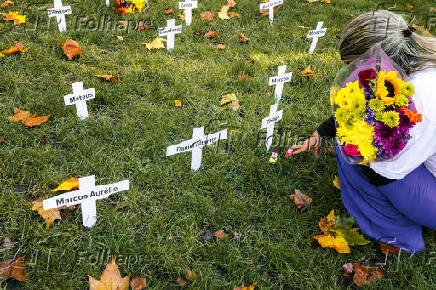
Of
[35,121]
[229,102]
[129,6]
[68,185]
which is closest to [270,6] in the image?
[129,6]

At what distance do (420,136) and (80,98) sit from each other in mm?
2052

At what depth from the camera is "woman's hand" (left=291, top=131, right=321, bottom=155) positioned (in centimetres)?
237

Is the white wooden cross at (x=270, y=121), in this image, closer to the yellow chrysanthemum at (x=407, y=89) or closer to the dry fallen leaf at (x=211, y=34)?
the yellow chrysanthemum at (x=407, y=89)

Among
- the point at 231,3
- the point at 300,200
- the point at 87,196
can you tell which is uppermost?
the point at 231,3

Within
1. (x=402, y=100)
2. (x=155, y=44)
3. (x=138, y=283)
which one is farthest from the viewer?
(x=155, y=44)

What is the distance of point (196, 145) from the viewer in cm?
218

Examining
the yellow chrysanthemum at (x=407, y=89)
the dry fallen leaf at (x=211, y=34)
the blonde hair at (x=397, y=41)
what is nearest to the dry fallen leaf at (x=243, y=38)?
the dry fallen leaf at (x=211, y=34)

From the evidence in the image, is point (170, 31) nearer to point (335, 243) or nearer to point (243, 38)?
point (243, 38)

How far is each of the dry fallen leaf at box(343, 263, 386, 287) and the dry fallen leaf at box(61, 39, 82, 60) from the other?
2740mm

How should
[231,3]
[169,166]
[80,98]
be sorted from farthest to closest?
[231,3], [80,98], [169,166]

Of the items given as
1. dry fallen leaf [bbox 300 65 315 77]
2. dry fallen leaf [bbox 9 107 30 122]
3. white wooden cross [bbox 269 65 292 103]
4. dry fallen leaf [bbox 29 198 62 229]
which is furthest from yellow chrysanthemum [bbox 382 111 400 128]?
dry fallen leaf [bbox 9 107 30 122]

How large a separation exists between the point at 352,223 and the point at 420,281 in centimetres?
44

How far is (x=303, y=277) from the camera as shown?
184 centimetres

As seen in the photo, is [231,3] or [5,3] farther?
[231,3]
